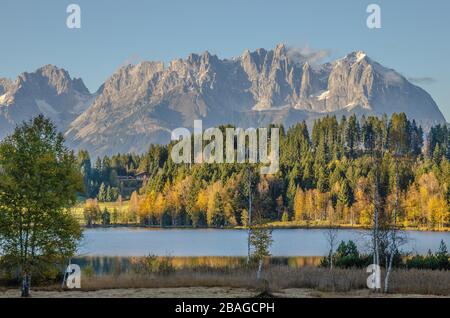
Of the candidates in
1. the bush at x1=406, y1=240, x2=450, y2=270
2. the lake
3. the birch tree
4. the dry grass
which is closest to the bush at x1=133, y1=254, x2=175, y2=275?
the dry grass

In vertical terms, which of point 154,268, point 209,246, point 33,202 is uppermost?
point 33,202

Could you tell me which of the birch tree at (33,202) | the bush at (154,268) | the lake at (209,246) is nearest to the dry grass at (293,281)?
the bush at (154,268)

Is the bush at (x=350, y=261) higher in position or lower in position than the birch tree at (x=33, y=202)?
lower

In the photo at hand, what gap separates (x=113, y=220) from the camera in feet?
612

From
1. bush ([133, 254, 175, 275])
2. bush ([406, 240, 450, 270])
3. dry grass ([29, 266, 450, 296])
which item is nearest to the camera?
dry grass ([29, 266, 450, 296])

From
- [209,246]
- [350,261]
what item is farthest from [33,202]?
[209,246]

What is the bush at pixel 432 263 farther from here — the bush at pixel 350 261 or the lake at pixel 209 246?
the lake at pixel 209 246

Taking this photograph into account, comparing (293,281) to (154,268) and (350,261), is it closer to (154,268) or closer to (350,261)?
(350,261)

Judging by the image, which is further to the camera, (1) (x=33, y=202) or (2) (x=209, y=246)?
(2) (x=209, y=246)

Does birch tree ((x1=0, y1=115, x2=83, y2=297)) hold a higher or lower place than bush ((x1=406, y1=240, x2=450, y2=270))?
higher

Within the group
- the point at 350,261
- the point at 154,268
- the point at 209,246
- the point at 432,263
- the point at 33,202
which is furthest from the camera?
the point at 209,246

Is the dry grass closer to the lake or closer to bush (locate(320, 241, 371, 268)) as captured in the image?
bush (locate(320, 241, 371, 268))

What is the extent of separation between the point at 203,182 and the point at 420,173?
5822cm

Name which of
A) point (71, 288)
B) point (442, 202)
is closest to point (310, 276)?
point (71, 288)
